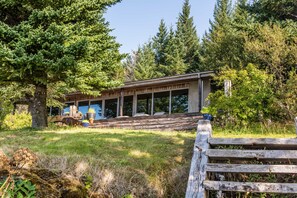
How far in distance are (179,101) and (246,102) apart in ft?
26.1

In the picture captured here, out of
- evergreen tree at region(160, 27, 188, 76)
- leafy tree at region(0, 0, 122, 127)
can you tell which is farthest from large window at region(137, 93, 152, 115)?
evergreen tree at region(160, 27, 188, 76)

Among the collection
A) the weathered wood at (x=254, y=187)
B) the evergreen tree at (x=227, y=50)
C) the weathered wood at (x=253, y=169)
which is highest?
the evergreen tree at (x=227, y=50)

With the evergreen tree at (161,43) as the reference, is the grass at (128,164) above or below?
below

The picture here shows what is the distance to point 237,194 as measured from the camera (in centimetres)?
381

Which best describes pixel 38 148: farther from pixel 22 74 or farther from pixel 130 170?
pixel 22 74

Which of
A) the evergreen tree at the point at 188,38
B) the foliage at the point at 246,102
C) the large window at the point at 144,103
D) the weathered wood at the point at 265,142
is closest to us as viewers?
the weathered wood at the point at 265,142

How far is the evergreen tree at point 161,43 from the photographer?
3784 centimetres

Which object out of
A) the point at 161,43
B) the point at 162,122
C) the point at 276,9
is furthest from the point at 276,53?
the point at 161,43

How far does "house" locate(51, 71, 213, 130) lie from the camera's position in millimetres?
15875

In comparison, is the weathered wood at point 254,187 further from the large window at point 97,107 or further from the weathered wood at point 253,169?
the large window at point 97,107

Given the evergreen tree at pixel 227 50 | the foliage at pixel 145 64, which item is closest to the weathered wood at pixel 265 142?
the evergreen tree at pixel 227 50

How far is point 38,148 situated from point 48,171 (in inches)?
71.6

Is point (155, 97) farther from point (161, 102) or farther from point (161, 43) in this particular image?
point (161, 43)

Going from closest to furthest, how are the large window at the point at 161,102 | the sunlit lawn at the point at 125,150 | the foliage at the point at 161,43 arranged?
the sunlit lawn at the point at 125,150, the large window at the point at 161,102, the foliage at the point at 161,43
